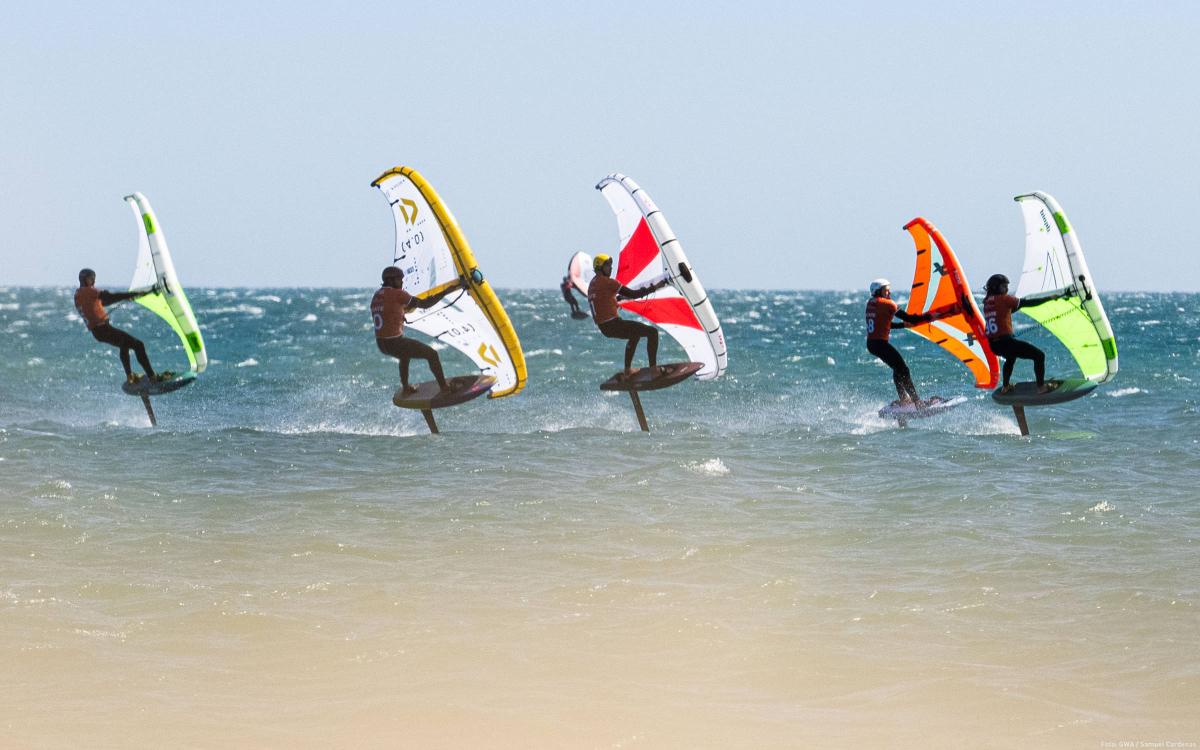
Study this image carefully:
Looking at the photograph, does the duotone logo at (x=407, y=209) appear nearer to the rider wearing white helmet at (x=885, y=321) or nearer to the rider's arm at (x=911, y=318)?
the rider wearing white helmet at (x=885, y=321)

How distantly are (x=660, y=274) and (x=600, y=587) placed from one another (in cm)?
665

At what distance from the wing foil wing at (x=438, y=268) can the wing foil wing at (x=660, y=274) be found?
1.77 m

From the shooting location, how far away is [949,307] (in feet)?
51.7

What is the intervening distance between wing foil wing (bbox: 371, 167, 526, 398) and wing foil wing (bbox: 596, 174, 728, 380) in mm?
1768

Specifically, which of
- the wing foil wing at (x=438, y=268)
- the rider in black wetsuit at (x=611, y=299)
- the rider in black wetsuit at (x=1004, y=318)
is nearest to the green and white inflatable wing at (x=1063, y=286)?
the rider in black wetsuit at (x=1004, y=318)

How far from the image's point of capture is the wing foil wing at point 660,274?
14.9 metres

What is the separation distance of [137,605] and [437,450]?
8535 millimetres

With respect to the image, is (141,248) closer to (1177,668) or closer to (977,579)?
(977,579)

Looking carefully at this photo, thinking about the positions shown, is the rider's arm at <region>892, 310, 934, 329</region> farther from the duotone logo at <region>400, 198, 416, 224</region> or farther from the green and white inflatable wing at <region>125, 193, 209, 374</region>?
the green and white inflatable wing at <region>125, 193, 209, 374</region>

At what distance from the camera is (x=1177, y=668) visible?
772 centimetres

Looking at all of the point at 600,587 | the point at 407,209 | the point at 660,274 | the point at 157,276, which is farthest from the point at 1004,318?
the point at 157,276

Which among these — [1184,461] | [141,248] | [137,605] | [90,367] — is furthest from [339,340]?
[137,605]

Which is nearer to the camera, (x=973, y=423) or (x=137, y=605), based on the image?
(x=137, y=605)

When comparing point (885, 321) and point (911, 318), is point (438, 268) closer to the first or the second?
point (885, 321)
